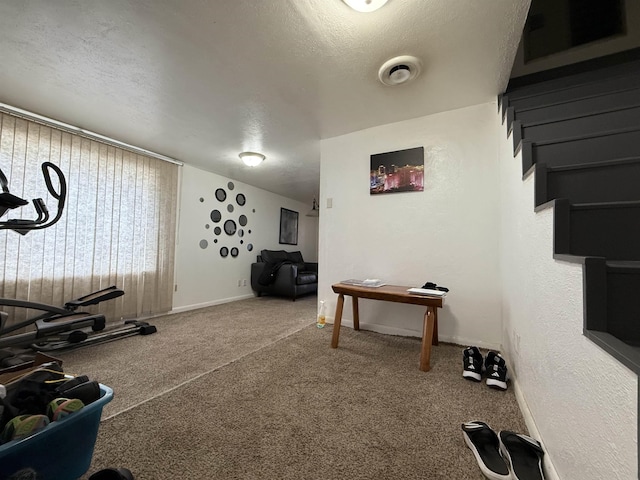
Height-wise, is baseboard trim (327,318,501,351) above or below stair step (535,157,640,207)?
below

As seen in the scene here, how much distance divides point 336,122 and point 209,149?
170cm

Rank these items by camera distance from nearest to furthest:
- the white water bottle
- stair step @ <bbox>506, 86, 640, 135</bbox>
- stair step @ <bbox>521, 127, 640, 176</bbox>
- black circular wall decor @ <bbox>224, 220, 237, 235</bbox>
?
stair step @ <bbox>521, 127, 640, 176</bbox> → stair step @ <bbox>506, 86, 640, 135</bbox> → the white water bottle → black circular wall decor @ <bbox>224, 220, 237, 235</bbox>

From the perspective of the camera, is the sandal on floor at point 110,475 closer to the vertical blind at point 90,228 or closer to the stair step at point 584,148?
the stair step at point 584,148

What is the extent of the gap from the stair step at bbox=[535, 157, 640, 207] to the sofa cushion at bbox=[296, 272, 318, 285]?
141 inches

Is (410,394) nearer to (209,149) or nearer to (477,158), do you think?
(477,158)

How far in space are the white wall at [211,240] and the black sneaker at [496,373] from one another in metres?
3.63

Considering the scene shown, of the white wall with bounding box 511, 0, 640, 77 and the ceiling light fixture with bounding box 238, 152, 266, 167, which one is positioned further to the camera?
the ceiling light fixture with bounding box 238, 152, 266, 167

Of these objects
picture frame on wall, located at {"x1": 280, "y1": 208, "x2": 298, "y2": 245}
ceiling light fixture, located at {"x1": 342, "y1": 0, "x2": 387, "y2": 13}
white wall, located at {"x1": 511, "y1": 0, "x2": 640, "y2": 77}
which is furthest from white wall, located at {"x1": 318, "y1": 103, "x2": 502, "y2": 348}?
picture frame on wall, located at {"x1": 280, "y1": 208, "x2": 298, "y2": 245}

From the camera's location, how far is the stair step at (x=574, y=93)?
4.79ft

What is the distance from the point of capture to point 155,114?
2.29 m

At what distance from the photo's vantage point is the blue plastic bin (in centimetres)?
66

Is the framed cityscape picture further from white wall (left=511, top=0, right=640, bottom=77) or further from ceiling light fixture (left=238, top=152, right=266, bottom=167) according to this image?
ceiling light fixture (left=238, top=152, right=266, bottom=167)

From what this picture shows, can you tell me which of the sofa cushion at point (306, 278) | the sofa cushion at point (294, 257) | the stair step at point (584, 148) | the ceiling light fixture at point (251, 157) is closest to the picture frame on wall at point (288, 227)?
the sofa cushion at point (294, 257)

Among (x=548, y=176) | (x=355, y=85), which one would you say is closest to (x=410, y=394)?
(x=548, y=176)
